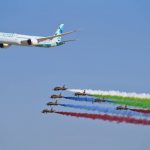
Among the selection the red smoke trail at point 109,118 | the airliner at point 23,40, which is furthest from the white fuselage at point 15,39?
the red smoke trail at point 109,118

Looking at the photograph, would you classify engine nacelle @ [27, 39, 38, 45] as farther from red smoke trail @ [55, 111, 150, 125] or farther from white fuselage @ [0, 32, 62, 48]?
red smoke trail @ [55, 111, 150, 125]

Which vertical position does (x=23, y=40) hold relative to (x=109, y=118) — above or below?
above

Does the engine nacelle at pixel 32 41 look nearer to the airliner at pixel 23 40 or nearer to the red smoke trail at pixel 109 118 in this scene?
the airliner at pixel 23 40

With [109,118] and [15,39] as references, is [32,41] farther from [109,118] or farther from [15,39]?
[109,118]

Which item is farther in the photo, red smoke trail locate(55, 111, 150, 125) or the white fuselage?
the white fuselage

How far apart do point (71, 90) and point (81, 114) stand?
9388 millimetres

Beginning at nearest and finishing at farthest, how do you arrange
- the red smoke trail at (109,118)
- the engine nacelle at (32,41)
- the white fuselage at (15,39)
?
1. the red smoke trail at (109,118)
2. the engine nacelle at (32,41)
3. the white fuselage at (15,39)

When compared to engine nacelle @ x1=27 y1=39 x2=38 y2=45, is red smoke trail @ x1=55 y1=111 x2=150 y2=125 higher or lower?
lower

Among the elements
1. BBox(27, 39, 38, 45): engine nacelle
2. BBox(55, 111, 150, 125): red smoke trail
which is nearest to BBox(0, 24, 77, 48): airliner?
BBox(27, 39, 38, 45): engine nacelle

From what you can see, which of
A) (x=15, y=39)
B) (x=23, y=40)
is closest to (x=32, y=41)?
(x=23, y=40)

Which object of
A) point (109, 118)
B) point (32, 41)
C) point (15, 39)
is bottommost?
point (109, 118)

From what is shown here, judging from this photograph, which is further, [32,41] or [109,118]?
[32,41]

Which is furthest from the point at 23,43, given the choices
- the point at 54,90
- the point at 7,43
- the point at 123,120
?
the point at 123,120

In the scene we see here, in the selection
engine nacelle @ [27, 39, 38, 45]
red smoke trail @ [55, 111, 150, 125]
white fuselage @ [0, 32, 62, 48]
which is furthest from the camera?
white fuselage @ [0, 32, 62, 48]
